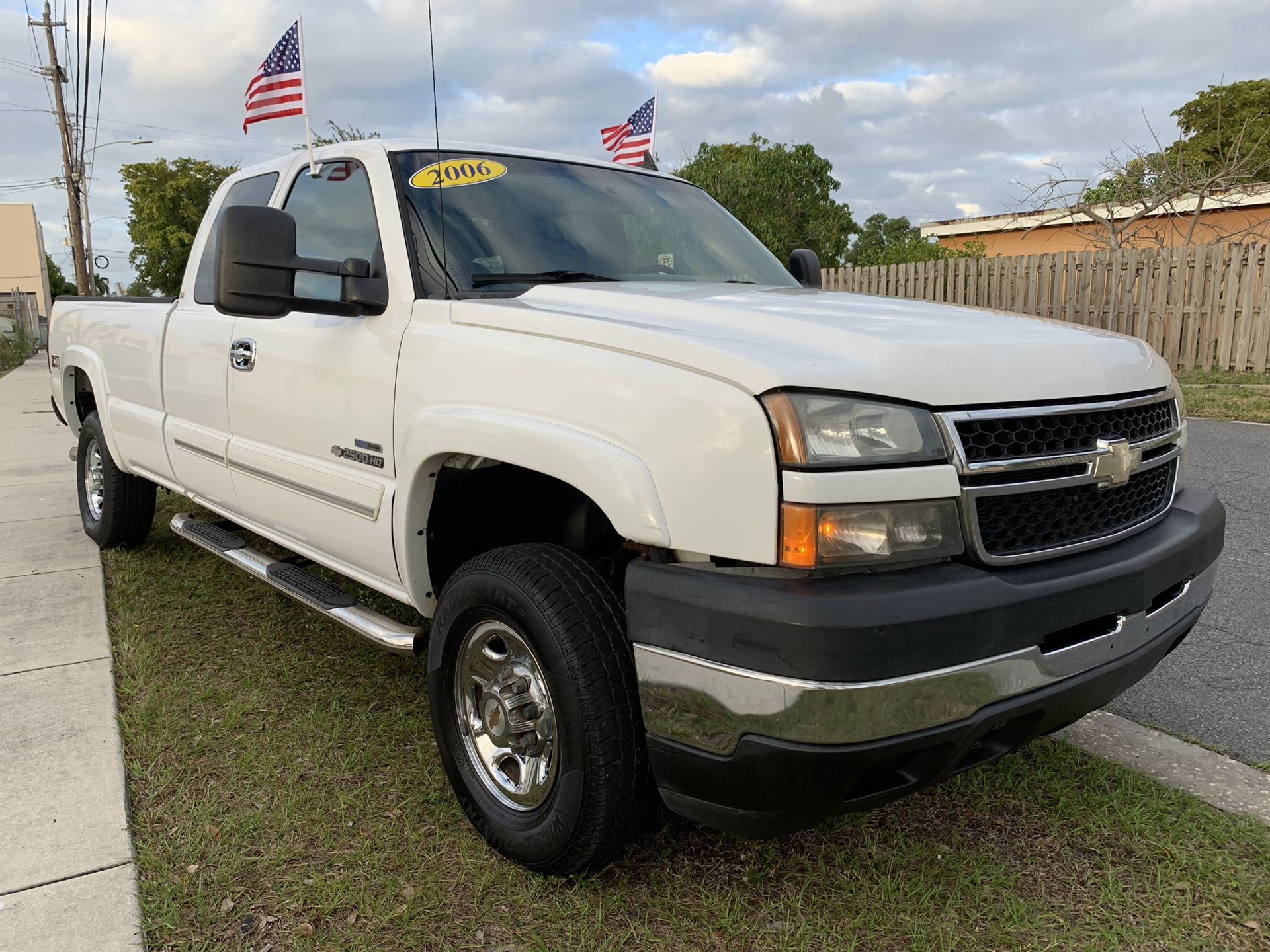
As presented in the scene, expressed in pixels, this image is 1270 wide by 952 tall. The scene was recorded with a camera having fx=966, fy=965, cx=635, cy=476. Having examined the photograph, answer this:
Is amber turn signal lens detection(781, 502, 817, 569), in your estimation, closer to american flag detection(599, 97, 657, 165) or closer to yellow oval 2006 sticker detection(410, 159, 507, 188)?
yellow oval 2006 sticker detection(410, 159, 507, 188)

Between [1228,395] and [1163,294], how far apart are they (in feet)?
10.3

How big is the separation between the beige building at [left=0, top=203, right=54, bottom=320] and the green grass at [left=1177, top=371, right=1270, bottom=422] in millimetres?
68332

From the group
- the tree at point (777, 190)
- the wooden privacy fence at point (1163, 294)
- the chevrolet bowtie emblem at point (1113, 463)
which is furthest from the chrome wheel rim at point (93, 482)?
the tree at point (777, 190)

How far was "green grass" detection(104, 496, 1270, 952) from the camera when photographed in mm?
2246

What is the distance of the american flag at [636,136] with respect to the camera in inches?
360

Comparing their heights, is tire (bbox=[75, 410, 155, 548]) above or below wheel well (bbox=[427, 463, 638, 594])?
below

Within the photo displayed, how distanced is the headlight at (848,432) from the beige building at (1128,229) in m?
14.5

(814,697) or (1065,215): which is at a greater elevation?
(1065,215)

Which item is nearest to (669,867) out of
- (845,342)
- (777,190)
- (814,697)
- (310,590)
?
(814,697)

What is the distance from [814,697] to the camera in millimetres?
1777

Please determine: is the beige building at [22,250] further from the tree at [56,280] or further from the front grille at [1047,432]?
the front grille at [1047,432]

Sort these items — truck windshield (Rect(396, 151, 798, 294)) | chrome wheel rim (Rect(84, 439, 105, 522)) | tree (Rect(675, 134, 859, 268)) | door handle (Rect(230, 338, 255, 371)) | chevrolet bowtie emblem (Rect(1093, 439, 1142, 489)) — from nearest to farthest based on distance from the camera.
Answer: chevrolet bowtie emblem (Rect(1093, 439, 1142, 489))
truck windshield (Rect(396, 151, 798, 294))
door handle (Rect(230, 338, 255, 371))
chrome wheel rim (Rect(84, 439, 105, 522))
tree (Rect(675, 134, 859, 268))

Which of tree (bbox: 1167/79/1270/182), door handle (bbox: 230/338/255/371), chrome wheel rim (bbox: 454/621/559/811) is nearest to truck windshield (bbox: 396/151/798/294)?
door handle (bbox: 230/338/255/371)

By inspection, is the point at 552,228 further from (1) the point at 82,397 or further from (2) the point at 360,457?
(1) the point at 82,397
